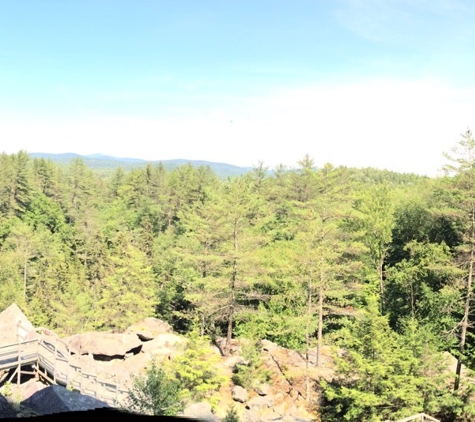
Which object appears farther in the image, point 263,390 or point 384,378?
point 263,390

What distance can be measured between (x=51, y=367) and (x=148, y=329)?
44.5 ft

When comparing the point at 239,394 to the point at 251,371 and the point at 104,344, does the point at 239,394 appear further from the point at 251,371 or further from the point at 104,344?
the point at 104,344

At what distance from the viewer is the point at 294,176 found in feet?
176

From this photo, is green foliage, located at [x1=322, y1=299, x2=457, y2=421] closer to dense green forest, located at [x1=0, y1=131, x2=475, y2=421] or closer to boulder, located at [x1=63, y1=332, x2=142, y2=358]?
dense green forest, located at [x1=0, y1=131, x2=475, y2=421]

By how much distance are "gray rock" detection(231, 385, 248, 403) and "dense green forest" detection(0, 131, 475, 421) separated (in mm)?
3408

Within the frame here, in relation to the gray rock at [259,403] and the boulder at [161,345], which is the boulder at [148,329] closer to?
the boulder at [161,345]

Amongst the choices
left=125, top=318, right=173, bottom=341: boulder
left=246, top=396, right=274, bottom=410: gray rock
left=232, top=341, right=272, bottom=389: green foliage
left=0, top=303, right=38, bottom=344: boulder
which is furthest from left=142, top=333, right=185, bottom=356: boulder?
left=0, top=303, right=38, bottom=344: boulder

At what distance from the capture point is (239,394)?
72.1ft

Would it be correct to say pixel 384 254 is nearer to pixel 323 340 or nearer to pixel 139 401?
pixel 323 340

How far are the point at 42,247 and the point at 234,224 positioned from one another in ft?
122

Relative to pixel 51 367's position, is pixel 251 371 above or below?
below

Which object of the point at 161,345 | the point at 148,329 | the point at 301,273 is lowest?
the point at 148,329

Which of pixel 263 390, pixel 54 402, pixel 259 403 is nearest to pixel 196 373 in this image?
pixel 259 403

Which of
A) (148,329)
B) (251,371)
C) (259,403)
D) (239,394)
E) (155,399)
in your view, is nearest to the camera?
(155,399)
